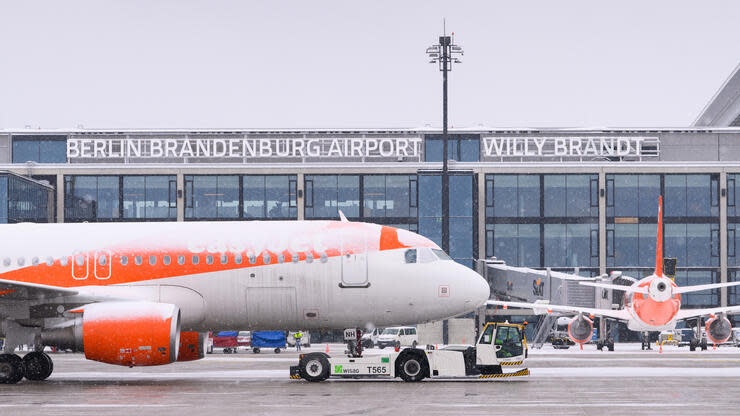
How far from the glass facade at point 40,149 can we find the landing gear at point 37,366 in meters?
64.3

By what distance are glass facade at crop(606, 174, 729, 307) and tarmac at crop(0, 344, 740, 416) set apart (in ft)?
158

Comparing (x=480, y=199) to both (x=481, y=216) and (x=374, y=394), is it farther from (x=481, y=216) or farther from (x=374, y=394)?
(x=374, y=394)

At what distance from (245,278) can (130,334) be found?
3865 millimetres

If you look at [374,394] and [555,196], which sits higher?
[555,196]

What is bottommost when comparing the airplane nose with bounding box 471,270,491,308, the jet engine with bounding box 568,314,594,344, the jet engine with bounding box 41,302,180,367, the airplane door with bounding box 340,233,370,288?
the jet engine with bounding box 568,314,594,344

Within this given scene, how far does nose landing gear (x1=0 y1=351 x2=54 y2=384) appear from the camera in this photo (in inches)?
1194

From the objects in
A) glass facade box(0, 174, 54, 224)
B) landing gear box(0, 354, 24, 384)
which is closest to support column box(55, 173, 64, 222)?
glass facade box(0, 174, 54, 224)

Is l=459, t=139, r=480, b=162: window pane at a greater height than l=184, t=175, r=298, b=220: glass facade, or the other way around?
l=459, t=139, r=480, b=162: window pane

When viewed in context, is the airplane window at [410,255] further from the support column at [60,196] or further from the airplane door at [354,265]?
the support column at [60,196]

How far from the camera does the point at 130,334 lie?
28.4 metres

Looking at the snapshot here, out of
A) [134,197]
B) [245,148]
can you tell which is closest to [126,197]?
[134,197]

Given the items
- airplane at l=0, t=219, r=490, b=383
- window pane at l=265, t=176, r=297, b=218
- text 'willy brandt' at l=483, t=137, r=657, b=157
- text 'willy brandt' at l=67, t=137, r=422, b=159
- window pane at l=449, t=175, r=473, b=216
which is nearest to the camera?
airplane at l=0, t=219, r=490, b=383

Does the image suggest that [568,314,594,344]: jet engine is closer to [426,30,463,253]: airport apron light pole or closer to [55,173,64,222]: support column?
[426,30,463,253]: airport apron light pole

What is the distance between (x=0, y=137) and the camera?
9356cm
